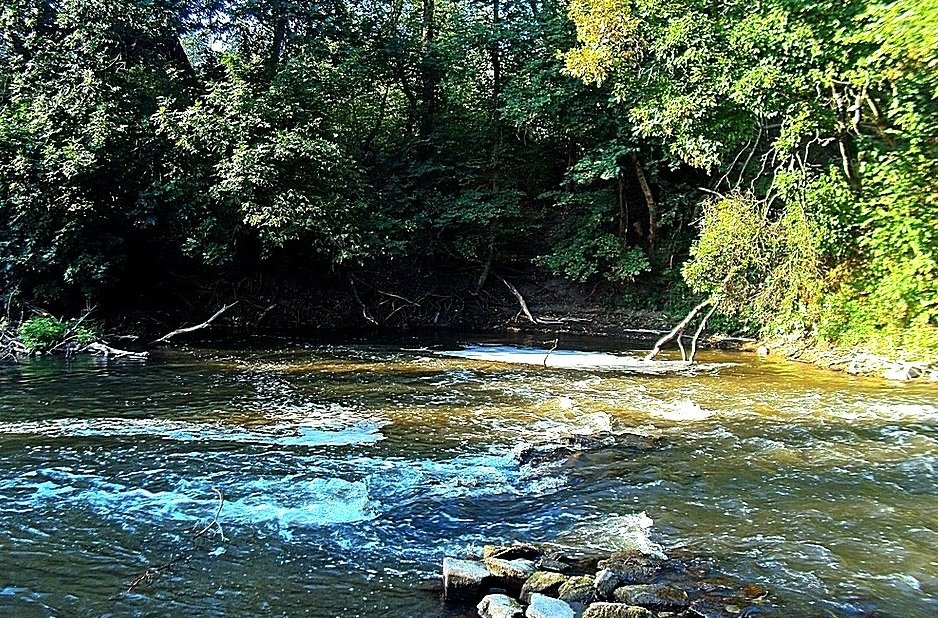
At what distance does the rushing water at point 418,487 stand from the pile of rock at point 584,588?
0.81ft

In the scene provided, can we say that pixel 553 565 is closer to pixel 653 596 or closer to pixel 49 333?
pixel 653 596

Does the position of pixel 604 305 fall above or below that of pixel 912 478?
above

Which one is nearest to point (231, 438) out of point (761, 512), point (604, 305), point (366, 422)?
point (366, 422)

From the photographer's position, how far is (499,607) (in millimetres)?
4113

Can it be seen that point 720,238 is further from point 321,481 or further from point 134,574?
point 134,574

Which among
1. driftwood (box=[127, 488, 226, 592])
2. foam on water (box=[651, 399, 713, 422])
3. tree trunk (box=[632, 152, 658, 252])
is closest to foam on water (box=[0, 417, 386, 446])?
driftwood (box=[127, 488, 226, 592])

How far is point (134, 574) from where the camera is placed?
4.67 m

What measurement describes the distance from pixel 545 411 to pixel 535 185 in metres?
14.7

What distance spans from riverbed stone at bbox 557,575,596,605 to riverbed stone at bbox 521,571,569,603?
36 millimetres

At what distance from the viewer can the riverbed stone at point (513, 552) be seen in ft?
15.8

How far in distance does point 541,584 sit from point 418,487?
2.32m

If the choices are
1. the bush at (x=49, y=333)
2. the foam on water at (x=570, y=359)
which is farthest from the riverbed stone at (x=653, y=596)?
the bush at (x=49, y=333)

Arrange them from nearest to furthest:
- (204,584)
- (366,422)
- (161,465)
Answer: (204,584) → (161,465) → (366,422)

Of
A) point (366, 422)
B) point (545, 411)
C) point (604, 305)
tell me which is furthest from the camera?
point (604, 305)
